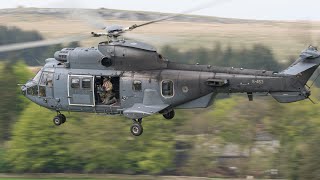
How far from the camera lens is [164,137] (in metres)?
88.3

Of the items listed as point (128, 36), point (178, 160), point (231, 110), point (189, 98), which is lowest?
point (178, 160)

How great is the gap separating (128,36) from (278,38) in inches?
5427

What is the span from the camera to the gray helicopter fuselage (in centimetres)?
2909

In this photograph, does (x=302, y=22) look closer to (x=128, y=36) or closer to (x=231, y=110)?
A: (x=231, y=110)

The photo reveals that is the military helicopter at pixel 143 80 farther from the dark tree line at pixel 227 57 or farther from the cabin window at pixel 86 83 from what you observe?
the dark tree line at pixel 227 57

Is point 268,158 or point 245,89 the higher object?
point 245,89

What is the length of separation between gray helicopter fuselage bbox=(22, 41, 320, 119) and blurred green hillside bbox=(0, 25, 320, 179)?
52.6 meters

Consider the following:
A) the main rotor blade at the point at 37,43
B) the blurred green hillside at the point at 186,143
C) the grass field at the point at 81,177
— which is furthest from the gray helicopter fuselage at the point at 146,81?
the grass field at the point at 81,177

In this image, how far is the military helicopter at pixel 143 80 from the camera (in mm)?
29078

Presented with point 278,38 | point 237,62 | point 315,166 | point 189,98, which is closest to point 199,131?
point 315,166

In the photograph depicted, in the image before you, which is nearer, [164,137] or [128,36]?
[128,36]

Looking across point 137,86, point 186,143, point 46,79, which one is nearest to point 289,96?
point 137,86

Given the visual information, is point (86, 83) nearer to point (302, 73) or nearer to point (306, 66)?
point (302, 73)

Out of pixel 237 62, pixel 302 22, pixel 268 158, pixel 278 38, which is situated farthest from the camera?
pixel 278 38
